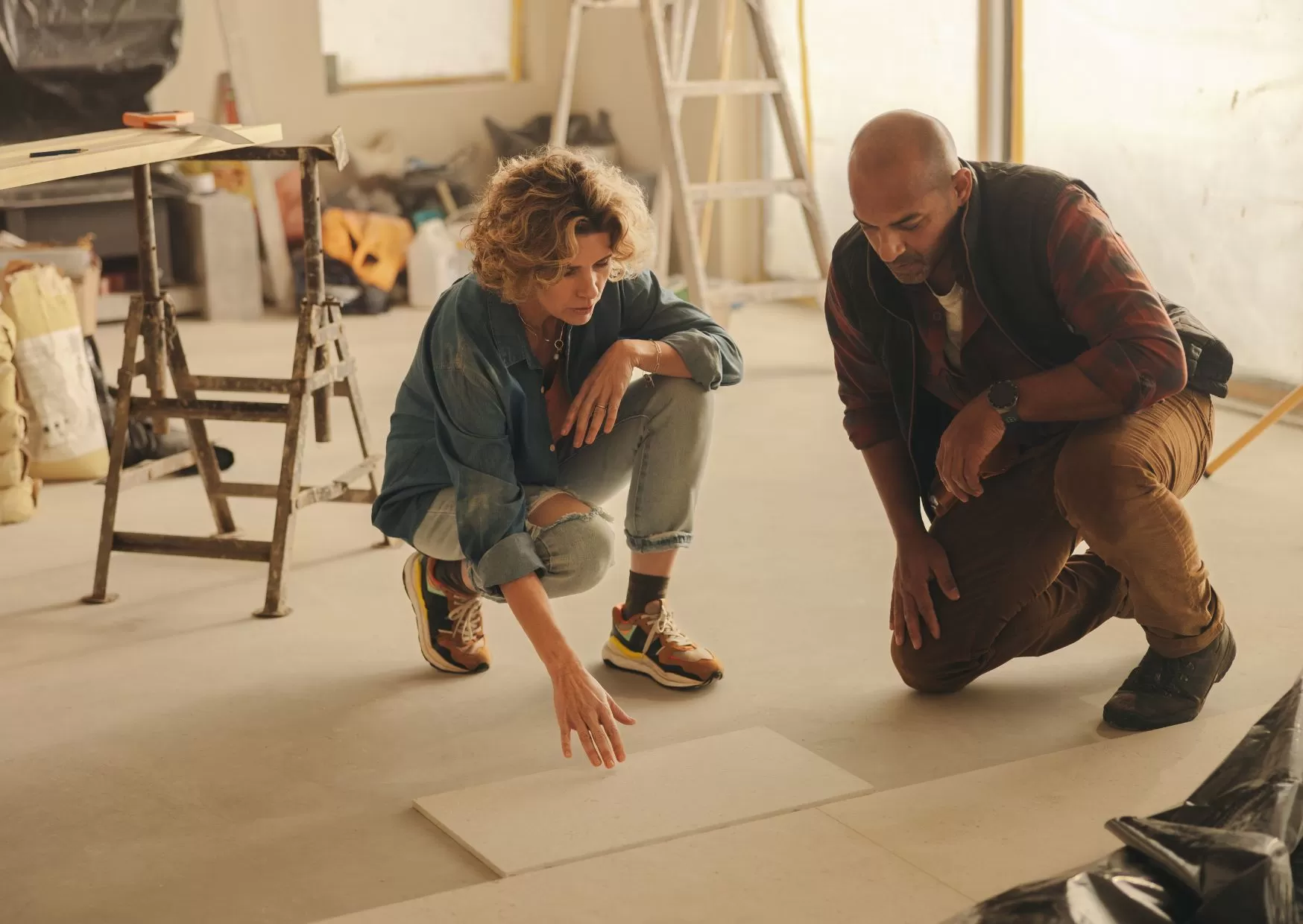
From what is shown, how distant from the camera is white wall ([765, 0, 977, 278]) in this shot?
516 centimetres

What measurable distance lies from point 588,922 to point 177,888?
518mm

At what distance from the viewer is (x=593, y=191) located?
205 centimetres

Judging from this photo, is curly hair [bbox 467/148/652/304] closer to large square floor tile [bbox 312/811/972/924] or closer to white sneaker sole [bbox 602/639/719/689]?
white sneaker sole [bbox 602/639/719/689]

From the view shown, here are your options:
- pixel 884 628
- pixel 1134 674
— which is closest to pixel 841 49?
pixel 884 628

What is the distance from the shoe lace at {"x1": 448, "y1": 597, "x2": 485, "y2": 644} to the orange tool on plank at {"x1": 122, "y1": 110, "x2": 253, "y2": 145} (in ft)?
3.20

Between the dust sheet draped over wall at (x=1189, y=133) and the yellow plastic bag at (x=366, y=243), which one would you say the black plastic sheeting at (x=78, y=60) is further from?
the dust sheet draped over wall at (x=1189, y=133)

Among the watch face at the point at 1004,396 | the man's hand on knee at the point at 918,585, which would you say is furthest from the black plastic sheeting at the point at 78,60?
the watch face at the point at 1004,396

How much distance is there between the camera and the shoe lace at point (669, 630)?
2385 millimetres

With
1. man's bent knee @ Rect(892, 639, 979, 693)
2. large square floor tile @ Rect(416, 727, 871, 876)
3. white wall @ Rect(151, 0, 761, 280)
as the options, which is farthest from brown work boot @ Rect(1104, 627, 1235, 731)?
white wall @ Rect(151, 0, 761, 280)

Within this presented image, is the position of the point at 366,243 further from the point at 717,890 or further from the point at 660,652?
the point at 717,890

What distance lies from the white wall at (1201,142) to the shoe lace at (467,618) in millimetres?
2695

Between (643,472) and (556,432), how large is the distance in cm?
15

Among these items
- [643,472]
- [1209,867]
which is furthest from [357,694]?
[1209,867]

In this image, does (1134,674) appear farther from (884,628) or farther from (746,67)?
(746,67)
